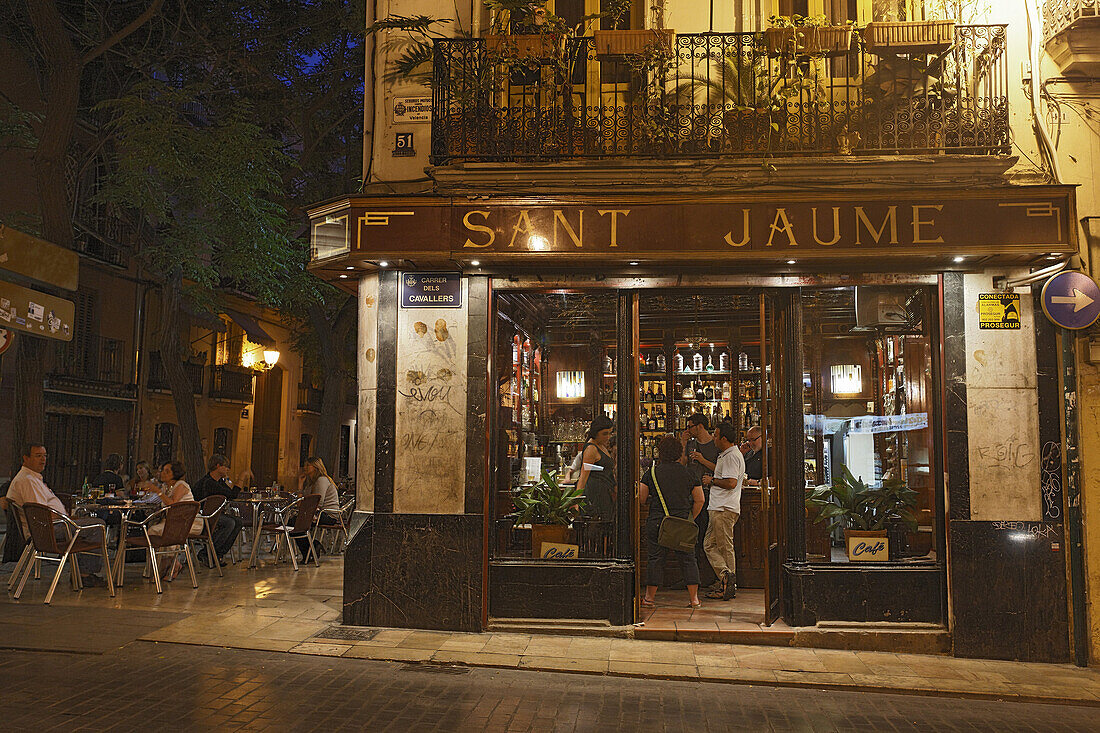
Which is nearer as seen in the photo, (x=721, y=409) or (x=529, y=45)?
(x=529, y=45)

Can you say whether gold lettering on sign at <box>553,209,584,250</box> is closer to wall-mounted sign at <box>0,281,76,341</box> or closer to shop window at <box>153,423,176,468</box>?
wall-mounted sign at <box>0,281,76,341</box>

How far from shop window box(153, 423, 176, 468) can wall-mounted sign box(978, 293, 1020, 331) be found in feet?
74.2

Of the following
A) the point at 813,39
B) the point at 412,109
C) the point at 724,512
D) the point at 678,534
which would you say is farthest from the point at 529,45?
the point at 724,512

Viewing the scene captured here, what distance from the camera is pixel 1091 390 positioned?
7379mm

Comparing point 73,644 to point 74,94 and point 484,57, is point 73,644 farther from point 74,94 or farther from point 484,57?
point 74,94

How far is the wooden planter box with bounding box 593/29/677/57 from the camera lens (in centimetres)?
775

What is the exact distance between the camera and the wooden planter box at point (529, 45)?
25.7 feet

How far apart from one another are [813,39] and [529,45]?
8.16 ft

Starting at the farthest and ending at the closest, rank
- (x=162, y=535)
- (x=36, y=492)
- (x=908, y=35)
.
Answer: (x=36, y=492) < (x=162, y=535) < (x=908, y=35)

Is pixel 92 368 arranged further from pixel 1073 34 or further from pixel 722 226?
pixel 1073 34

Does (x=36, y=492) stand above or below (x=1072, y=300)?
below

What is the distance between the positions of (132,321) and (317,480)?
45.4ft

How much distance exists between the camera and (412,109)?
8250 millimetres

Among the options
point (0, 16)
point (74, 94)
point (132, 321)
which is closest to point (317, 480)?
point (74, 94)
